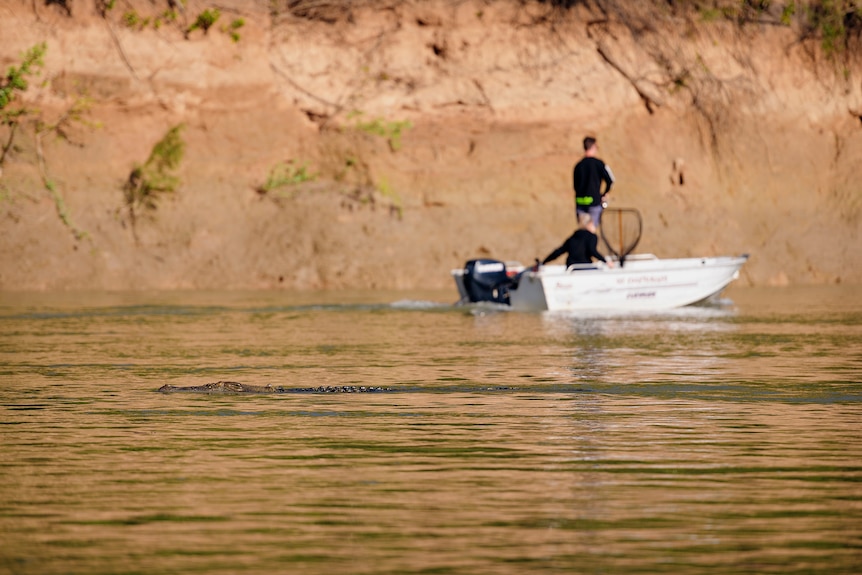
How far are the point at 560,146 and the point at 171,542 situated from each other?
106 feet

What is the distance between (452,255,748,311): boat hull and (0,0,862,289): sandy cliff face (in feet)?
31.8

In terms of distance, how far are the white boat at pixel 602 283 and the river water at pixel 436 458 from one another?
7.14 m

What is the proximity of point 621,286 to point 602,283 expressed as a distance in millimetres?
481

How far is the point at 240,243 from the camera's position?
36.1 m

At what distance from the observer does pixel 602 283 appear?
2575 cm

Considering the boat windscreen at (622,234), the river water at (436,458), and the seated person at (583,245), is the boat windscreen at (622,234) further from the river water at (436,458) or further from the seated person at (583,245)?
the river water at (436,458)

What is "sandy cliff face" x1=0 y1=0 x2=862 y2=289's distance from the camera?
3584cm

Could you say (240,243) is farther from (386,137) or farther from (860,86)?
(860,86)

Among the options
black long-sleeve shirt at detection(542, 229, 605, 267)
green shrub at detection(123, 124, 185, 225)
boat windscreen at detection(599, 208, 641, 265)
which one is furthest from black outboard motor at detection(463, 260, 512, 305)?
green shrub at detection(123, 124, 185, 225)

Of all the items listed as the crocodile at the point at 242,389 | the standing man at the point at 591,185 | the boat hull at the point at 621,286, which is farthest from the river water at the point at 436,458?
the standing man at the point at 591,185

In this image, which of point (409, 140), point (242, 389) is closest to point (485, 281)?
point (409, 140)

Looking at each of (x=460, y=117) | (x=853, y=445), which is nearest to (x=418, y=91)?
(x=460, y=117)

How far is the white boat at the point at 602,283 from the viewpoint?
25.5 metres

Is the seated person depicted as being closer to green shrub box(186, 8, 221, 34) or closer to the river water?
the river water
